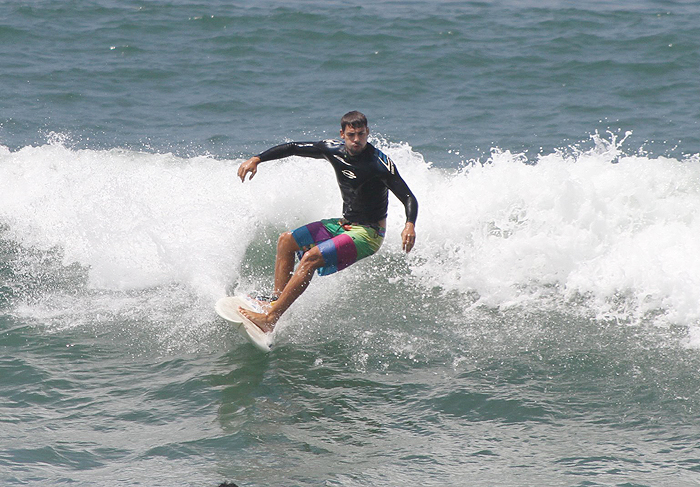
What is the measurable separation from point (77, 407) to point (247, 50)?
40.0 feet

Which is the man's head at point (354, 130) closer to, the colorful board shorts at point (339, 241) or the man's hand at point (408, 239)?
the colorful board shorts at point (339, 241)

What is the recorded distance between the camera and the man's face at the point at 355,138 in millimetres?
6633

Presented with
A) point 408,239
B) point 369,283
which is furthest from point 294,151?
point 369,283

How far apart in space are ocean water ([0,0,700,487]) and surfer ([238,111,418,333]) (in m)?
0.63

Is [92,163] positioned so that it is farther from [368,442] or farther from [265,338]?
[368,442]

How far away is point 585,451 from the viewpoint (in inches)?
219

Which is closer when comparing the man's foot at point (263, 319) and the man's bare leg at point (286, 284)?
the man's bare leg at point (286, 284)

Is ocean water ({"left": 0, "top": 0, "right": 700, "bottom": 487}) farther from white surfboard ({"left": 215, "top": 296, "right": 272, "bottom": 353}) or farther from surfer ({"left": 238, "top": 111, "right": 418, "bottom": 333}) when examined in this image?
surfer ({"left": 238, "top": 111, "right": 418, "bottom": 333})

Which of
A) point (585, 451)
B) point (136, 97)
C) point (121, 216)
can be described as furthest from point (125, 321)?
point (136, 97)

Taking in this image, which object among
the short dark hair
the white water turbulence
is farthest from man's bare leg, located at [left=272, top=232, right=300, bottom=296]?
the short dark hair

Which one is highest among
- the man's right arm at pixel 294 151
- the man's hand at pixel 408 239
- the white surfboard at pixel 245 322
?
the man's right arm at pixel 294 151

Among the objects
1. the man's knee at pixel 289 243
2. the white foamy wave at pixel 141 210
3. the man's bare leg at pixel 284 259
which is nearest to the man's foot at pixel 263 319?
the man's bare leg at pixel 284 259

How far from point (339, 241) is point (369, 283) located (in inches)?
67.6

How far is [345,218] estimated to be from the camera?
23.2 ft
